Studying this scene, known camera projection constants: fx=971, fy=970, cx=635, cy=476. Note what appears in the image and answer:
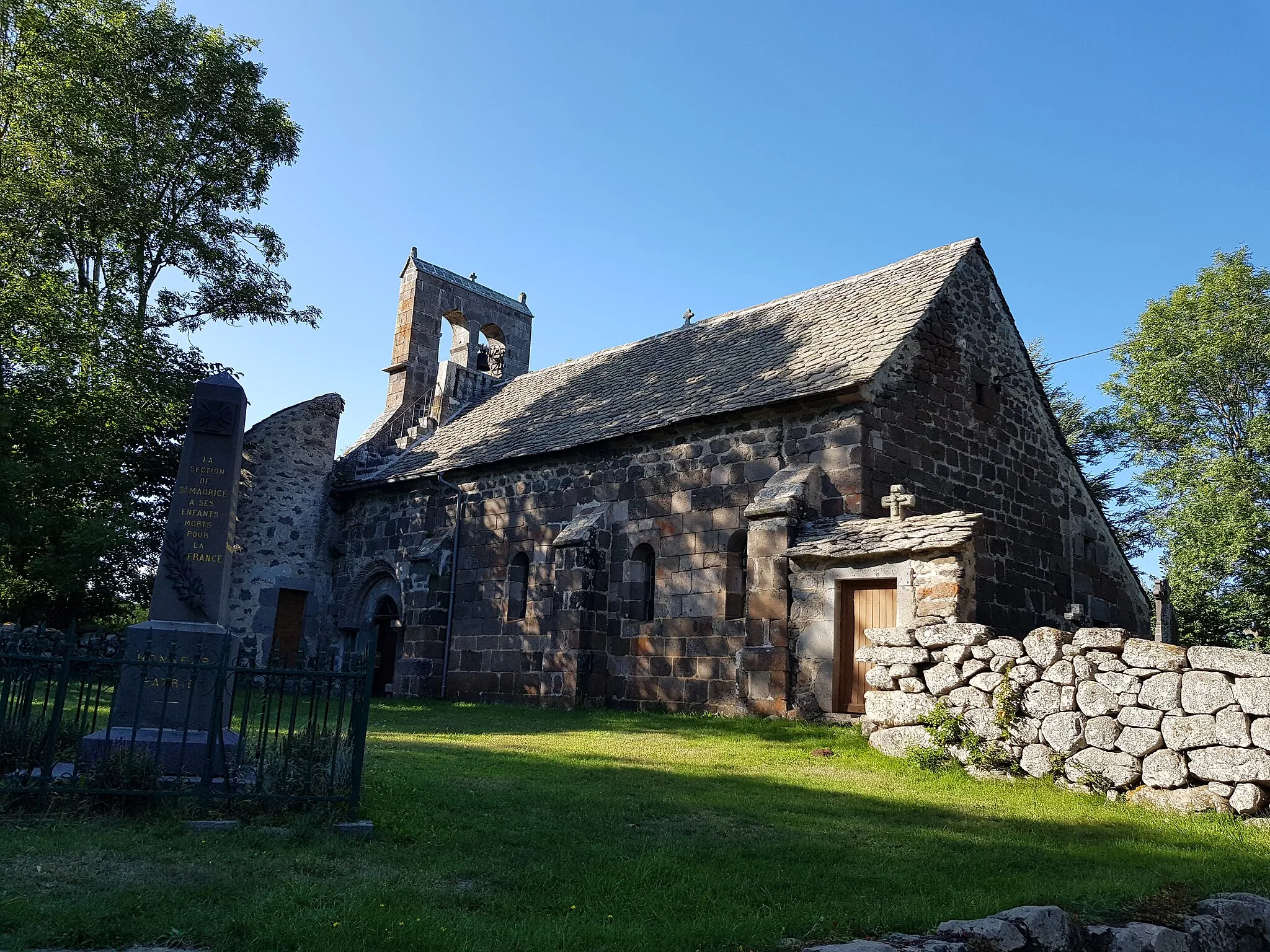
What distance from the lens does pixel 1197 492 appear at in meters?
25.4

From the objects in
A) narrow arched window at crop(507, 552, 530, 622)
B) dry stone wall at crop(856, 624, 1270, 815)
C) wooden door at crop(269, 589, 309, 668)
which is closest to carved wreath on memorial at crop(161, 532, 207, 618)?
dry stone wall at crop(856, 624, 1270, 815)

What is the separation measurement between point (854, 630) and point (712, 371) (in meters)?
6.85

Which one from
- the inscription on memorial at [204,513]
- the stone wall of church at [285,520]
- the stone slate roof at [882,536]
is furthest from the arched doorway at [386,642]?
the inscription on memorial at [204,513]

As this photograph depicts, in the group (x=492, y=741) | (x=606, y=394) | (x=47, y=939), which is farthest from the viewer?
(x=606, y=394)

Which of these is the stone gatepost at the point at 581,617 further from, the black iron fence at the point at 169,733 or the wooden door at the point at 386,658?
the black iron fence at the point at 169,733

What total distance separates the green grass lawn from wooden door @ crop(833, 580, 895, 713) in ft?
9.89

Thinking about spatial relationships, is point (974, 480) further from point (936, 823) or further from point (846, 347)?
point (936, 823)

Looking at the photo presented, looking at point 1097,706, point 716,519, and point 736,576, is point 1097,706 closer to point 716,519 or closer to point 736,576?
point 736,576

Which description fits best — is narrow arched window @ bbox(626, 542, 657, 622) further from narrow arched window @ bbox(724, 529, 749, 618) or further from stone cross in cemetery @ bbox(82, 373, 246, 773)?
stone cross in cemetery @ bbox(82, 373, 246, 773)

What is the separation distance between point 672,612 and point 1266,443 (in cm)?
1825

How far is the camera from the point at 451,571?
21062 millimetres

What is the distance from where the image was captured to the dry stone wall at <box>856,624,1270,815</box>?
8.83 m

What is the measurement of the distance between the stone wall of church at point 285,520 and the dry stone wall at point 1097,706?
633 inches

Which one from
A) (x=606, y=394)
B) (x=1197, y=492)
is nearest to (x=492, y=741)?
(x=606, y=394)
